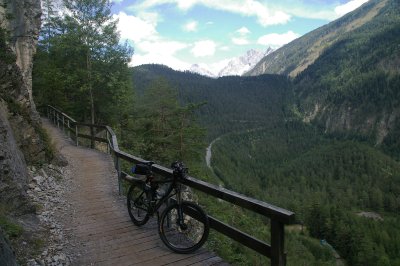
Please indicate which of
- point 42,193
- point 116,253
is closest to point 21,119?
point 42,193

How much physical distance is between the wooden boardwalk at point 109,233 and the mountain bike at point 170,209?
0.19 m

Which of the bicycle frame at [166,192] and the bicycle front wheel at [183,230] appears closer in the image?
the bicycle front wheel at [183,230]

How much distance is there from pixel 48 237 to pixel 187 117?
22875 mm

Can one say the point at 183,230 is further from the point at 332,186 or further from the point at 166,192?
the point at 332,186

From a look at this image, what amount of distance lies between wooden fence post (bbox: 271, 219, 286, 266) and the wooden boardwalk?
130cm

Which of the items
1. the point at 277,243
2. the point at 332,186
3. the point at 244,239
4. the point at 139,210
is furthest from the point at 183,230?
the point at 332,186

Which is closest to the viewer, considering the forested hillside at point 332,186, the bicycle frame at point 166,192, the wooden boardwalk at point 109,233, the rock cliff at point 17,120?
the wooden boardwalk at point 109,233

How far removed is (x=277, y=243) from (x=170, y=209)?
7.55 ft

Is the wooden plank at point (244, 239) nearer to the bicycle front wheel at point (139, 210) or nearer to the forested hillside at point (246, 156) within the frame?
the bicycle front wheel at point (139, 210)

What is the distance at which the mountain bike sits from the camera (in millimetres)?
5750

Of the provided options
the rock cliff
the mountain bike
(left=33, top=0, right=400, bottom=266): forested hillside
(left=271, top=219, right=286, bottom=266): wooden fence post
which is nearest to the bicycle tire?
the mountain bike

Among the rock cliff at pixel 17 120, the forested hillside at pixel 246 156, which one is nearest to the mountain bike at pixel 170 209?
the rock cliff at pixel 17 120

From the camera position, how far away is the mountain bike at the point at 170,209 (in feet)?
18.9

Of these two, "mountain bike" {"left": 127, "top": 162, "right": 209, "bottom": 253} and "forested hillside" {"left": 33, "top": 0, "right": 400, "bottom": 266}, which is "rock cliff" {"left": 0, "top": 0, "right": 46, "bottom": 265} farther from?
"forested hillside" {"left": 33, "top": 0, "right": 400, "bottom": 266}
